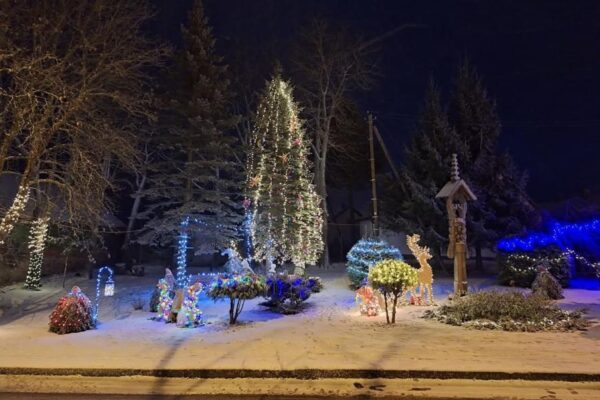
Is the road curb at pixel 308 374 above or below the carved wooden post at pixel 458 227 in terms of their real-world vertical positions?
below

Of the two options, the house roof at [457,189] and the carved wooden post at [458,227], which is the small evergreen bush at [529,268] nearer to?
the carved wooden post at [458,227]

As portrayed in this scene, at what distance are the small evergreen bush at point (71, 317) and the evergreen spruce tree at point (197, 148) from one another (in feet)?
32.7

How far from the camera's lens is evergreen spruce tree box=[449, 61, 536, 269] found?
19.9 meters

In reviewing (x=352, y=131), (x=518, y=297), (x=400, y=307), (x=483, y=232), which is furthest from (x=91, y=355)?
(x=352, y=131)

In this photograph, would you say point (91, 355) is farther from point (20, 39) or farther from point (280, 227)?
point (280, 227)

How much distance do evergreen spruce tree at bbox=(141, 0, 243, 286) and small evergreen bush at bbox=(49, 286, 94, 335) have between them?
9979 millimetres

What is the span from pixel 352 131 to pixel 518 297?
1799 centimetres

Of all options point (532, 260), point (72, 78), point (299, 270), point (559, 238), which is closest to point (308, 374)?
point (72, 78)

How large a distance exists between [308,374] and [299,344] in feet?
5.79

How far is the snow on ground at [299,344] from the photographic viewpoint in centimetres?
669

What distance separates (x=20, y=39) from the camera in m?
11.4

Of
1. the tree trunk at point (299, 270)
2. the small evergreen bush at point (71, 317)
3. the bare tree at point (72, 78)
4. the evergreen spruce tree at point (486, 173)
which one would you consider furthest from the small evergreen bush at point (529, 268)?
the small evergreen bush at point (71, 317)

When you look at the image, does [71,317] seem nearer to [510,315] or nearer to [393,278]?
[393,278]

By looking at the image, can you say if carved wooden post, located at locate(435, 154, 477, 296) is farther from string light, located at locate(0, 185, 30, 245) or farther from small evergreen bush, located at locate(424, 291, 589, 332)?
string light, located at locate(0, 185, 30, 245)
